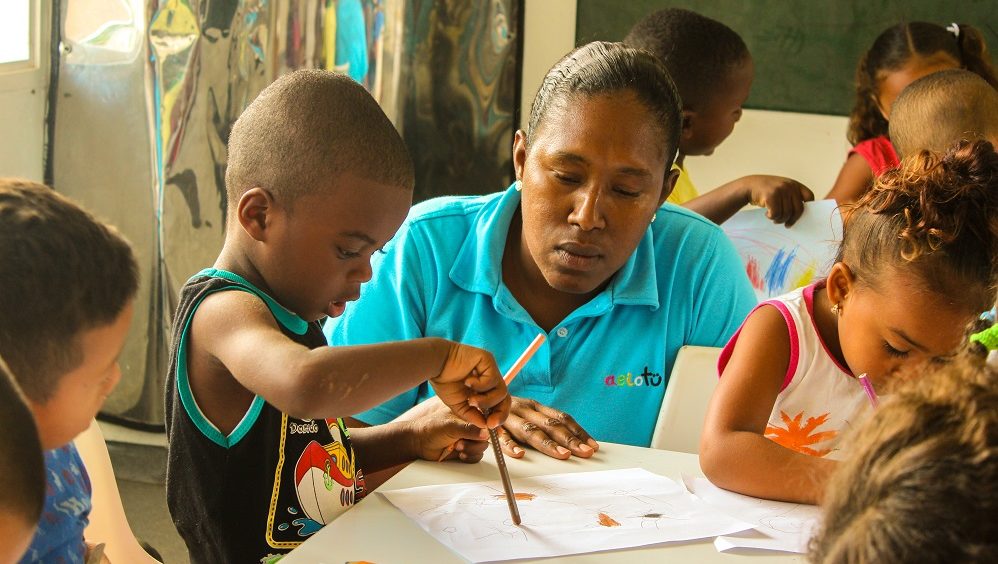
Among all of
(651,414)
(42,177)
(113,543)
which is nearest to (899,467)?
(113,543)

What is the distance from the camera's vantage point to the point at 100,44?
2.98m

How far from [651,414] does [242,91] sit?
6.00 ft

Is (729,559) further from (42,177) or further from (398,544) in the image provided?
(42,177)

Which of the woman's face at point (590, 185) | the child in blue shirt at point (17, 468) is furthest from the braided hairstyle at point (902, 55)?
the child in blue shirt at point (17, 468)

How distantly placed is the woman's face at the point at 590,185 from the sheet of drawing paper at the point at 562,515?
391 mm

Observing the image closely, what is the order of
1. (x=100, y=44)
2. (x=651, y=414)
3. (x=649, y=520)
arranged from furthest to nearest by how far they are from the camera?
(x=100, y=44) < (x=651, y=414) < (x=649, y=520)

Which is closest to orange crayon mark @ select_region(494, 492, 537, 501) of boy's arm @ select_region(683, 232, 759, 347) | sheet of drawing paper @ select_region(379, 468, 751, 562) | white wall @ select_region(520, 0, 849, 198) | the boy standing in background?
sheet of drawing paper @ select_region(379, 468, 751, 562)

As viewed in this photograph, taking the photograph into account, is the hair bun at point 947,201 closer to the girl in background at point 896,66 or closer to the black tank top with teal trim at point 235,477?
the black tank top with teal trim at point 235,477

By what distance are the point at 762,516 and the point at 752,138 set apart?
102 inches

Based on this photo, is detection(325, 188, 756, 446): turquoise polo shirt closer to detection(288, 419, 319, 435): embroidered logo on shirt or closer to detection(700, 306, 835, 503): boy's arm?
detection(700, 306, 835, 503): boy's arm

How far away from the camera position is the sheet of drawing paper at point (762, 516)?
44.8 inches

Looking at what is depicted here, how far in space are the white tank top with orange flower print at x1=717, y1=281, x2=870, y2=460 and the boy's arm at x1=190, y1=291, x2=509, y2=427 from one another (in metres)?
0.51

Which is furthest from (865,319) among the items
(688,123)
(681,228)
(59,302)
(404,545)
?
(688,123)

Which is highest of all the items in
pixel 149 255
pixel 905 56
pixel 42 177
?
pixel 905 56
